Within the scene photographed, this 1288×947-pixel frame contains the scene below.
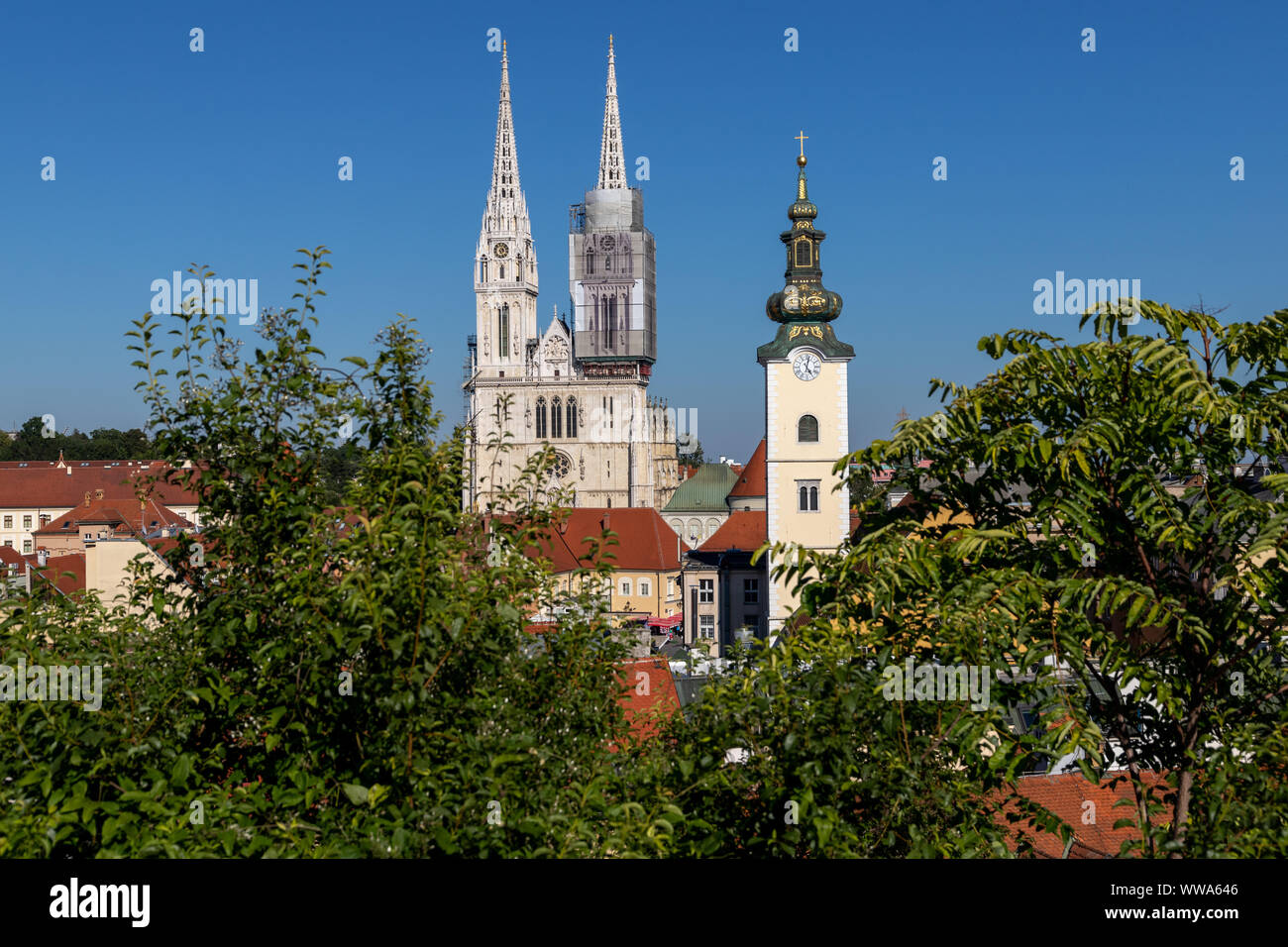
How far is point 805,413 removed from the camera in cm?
4028

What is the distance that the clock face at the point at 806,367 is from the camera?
40.0m

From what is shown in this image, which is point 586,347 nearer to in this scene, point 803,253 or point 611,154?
point 611,154

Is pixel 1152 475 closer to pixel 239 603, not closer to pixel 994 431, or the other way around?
pixel 994 431

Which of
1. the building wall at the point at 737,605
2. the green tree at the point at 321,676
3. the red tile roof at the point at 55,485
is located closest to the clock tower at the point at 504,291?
the red tile roof at the point at 55,485

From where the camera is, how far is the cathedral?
97.2 meters

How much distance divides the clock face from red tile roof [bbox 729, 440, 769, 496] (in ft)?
110

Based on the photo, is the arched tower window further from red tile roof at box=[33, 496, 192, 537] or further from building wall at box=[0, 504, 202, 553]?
building wall at box=[0, 504, 202, 553]

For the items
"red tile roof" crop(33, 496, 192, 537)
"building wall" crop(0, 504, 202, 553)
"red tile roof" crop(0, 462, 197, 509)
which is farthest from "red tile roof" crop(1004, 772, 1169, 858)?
"building wall" crop(0, 504, 202, 553)

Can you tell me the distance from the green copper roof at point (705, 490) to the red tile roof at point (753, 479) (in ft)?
55.0

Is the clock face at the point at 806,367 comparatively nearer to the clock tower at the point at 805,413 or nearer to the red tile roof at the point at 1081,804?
the clock tower at the point at 805,413

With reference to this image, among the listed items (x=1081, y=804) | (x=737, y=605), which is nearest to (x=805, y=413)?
(x=737, y=605)

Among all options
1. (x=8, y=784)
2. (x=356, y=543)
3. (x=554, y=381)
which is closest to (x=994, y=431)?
(x=356, y=543)

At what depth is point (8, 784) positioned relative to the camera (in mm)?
4988
